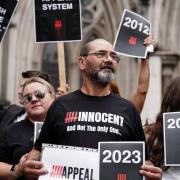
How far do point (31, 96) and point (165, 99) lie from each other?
0.80 metres

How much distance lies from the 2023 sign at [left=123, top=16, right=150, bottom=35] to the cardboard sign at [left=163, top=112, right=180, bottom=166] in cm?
134

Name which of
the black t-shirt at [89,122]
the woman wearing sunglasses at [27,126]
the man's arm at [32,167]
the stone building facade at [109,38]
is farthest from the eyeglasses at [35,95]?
the stone building facade at [109,38]

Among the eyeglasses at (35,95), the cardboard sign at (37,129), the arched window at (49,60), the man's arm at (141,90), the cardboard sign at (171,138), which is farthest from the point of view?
the arched window at (49,60)

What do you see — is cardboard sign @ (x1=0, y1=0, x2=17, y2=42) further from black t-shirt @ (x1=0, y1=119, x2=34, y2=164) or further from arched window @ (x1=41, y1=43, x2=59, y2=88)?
arched window @ (x1=41, y1=43, x2=59, y2=88)

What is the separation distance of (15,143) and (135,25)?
4.93 ft

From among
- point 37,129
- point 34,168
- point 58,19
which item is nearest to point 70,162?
point 34,168

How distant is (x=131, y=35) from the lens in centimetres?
453

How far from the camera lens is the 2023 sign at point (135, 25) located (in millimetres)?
4551

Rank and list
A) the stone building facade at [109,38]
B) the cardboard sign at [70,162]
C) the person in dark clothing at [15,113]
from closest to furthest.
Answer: the cardboard sign at [70,162] → the person in dark clothing at [15,113] → the stone building facade at [109,38]

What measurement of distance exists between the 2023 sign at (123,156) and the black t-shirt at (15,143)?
0.72 m

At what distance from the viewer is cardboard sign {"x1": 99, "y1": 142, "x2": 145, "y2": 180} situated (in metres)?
2.97

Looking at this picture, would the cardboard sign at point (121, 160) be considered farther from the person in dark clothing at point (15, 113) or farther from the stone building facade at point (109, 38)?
the stone building facade at point (109, 38)

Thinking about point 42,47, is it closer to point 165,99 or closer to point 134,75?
point 134,75

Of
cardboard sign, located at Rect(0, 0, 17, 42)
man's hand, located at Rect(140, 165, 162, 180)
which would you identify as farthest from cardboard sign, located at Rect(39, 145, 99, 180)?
cardboard sign, located at Rect(0, 0, 17, 42)
